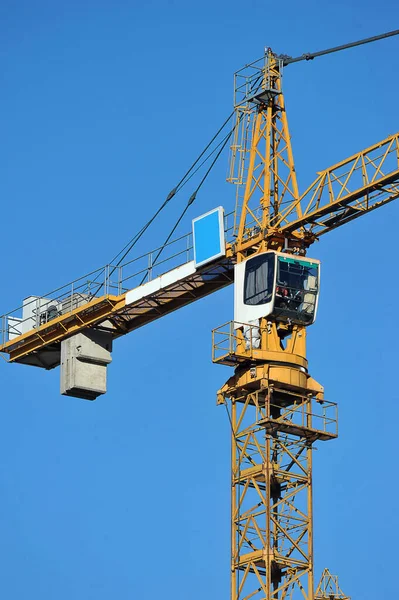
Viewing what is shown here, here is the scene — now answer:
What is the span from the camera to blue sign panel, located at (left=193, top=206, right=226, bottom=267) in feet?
302

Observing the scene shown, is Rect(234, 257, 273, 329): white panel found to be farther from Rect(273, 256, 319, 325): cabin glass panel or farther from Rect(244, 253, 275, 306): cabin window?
→ Rect(273, 256, 319, 325): cabin glass panel

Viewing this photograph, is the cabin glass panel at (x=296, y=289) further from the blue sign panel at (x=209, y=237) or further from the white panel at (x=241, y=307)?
the blue sign panel at (x=209, y=237)

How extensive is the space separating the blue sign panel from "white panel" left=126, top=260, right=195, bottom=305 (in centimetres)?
79

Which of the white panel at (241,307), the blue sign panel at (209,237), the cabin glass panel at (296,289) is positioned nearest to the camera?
A: the cabin glass panel at (296,289)

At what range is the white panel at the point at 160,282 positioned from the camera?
93438 mm

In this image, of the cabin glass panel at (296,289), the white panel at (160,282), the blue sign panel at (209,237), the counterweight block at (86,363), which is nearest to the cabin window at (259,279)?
the cabin glass panel at (296,289)

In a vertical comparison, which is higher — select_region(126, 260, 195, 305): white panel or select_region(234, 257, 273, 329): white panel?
select_region(126, 260, 195, 305): white panel

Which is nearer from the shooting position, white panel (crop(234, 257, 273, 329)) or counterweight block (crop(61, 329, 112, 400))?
white panel (crop(234, 257, 273, 329))

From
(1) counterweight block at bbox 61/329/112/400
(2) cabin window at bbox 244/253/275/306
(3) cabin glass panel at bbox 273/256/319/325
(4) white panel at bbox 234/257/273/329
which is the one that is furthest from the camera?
(1) counterweight block at bbox 61/329/112/400

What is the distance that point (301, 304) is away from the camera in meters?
91.0

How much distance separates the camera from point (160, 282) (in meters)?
94.9

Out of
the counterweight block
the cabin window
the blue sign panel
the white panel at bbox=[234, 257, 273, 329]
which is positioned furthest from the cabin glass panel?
the counterweight block

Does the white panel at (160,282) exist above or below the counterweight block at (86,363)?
above

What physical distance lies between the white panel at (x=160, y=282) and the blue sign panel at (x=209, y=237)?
0.79m
